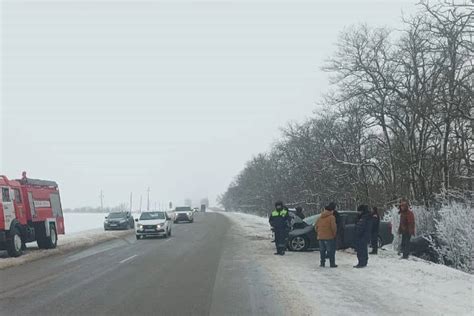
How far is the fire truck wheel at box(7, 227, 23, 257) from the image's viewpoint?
1780cm

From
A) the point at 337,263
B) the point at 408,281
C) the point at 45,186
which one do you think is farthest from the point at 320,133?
the point at 408,281

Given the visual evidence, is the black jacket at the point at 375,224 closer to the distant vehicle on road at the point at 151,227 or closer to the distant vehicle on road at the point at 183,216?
the distant vehicle on road at the point at 151,227

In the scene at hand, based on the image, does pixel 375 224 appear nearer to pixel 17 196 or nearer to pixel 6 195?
pixel 6 195

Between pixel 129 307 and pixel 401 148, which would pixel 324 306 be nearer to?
pixel 129 307

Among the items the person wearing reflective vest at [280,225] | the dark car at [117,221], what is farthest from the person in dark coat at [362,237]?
the dark car at [117,221]

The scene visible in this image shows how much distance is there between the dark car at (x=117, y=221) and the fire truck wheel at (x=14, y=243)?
2046cm

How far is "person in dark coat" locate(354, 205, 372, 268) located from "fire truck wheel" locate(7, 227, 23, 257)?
38.1 feet

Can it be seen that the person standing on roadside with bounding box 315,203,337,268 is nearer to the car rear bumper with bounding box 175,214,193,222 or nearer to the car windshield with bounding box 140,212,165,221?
the car windshield with bounding box 140,212,165,221

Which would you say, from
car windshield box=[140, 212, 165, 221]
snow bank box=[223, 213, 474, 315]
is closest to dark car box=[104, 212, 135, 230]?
car windshield box=[140, 212, 165, 221]

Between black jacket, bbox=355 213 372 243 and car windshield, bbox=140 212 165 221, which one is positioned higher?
car windshield, bbox=140 212 165 221

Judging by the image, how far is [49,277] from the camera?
12719 millimetres

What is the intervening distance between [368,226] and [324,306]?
6.11 meters

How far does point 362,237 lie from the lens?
45.6ft

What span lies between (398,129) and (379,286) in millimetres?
26754
